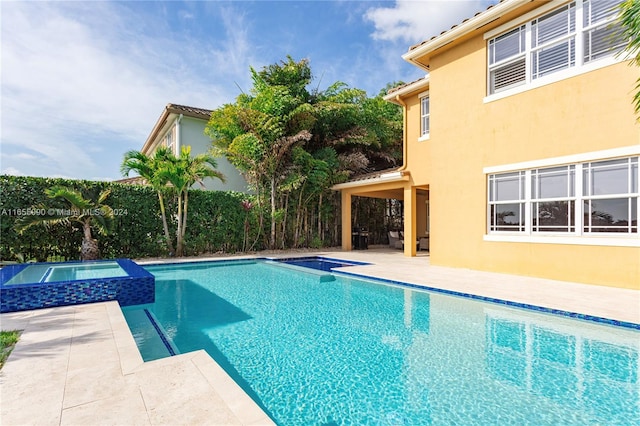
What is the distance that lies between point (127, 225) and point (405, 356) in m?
13.5

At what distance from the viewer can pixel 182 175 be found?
1477 centimetres

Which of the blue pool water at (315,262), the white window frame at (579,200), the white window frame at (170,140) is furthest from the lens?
the white window frame at (170,140)

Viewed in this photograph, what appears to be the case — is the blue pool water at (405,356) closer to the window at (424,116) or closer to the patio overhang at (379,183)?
the patio overhang at (379,183)

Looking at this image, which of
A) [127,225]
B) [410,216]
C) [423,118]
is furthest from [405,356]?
[127,225]

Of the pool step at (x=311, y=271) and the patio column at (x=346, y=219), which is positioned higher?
the patio column at (x=346, y=219)

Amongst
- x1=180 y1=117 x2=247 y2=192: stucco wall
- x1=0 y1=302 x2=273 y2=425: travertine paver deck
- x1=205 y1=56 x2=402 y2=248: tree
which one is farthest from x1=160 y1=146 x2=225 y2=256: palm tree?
x1=0 y1=302 x2=273 y2=425: travertine paver deck

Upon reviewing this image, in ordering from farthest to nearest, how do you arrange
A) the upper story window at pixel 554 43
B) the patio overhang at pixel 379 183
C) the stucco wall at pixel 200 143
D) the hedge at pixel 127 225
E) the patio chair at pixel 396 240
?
the stucco wall at pixel 200 143
the patio chair at pixel 396 240
the patio overhang at pixel 379 183
the hedge at pixel 127 225
the upper story window at pixel 554 43

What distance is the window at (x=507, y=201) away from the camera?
1027cm

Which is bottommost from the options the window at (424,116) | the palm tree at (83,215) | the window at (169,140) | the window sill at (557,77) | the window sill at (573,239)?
the window sill at (573,239)

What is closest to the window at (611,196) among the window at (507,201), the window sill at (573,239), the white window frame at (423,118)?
the window sill at (573,239)

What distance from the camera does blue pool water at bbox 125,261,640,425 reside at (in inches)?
144

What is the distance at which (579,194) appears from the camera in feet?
29.3

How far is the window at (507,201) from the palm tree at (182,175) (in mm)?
11794

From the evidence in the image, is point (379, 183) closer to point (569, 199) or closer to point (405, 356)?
point (569, 199)
